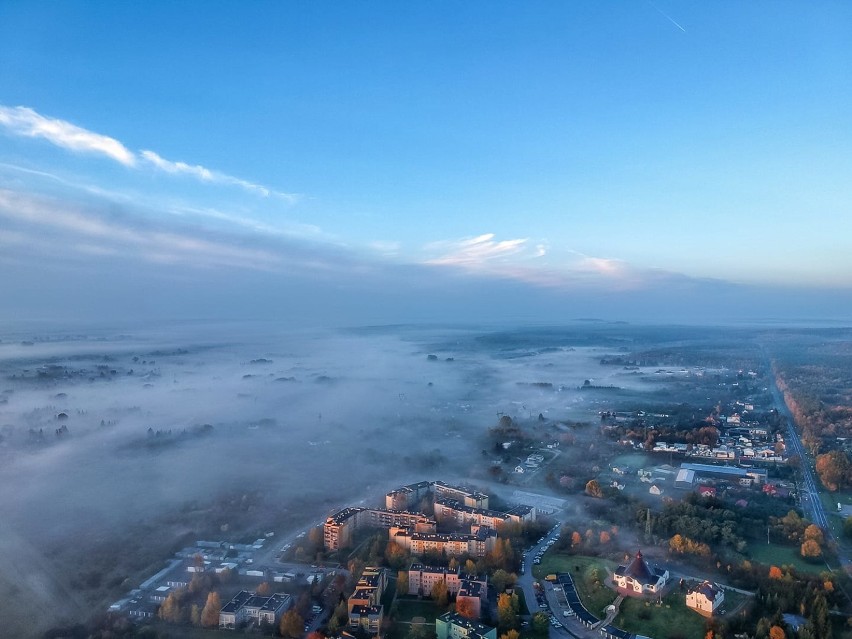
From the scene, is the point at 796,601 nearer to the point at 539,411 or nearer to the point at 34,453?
the point at 539,411

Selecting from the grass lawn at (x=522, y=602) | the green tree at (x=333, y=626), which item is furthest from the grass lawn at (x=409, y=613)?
the grass lawn at (x=522, y=602)

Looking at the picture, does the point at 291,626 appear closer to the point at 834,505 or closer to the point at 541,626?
the point at 541,626

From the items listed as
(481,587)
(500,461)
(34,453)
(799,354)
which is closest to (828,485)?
(500,461)

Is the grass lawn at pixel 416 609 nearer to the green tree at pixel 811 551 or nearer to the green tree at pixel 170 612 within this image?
the green tree at pixel 170 612

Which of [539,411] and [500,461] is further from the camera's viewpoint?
[539,411]

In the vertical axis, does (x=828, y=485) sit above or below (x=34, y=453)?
below

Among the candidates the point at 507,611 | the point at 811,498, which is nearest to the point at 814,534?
the point at 811,498

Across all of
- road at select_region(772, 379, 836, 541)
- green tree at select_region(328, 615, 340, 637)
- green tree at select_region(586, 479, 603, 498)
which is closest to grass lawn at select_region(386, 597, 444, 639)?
green tree at select_region(328, 615, 340, 637)

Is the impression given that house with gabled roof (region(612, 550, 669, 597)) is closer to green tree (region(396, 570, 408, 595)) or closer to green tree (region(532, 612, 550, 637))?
green tree (region(532, 612, 550, 637))
